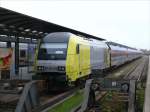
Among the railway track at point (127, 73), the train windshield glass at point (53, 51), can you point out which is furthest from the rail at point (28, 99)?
the railway track at point (127, 73)

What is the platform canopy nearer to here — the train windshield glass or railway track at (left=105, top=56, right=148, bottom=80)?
the train windshield glass

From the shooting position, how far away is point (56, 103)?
14797 millimetres

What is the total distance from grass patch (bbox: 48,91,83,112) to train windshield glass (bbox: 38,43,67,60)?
6.27 feet

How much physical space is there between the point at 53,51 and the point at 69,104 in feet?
12.5

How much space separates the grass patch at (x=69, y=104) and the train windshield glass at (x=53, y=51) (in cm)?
191

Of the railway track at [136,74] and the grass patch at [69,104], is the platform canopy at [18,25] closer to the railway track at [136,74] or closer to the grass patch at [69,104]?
the grass patch at [69,104]

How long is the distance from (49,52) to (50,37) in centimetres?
86

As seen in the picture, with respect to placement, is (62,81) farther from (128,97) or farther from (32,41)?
(32,41)

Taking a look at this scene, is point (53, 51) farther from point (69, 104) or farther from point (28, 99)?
point (28, 99)

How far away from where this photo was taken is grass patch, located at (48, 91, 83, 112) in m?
13.4

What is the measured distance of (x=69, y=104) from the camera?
14.6 metres

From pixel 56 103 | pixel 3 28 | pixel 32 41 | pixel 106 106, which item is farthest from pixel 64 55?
pixel 32 41

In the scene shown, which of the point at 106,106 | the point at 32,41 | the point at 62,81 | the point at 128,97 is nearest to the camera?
the point at 128,97

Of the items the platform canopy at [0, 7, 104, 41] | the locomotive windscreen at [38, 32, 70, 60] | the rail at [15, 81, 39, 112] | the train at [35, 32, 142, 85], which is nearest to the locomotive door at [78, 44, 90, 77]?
the train at [35, 32, 142, 85]
